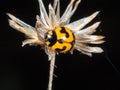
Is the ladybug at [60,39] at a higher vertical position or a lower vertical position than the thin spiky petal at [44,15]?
lower

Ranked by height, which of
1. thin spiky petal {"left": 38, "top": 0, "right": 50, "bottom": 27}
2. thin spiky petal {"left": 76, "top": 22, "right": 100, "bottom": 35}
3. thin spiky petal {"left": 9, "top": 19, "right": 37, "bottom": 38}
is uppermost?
thin spiky petal {"left": 38, "top": 0, "right": 50, "bottom": 27}

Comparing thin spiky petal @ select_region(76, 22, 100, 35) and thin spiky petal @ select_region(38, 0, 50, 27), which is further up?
thin spiky petal @ select_region(38, 0, 50, 27)

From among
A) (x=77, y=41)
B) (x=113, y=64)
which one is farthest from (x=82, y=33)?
(x=113, y=64)

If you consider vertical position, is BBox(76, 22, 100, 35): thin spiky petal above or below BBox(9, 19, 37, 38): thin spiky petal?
above

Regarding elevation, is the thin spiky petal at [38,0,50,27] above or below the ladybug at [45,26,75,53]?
above

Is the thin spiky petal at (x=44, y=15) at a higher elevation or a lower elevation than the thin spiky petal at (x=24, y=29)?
higher

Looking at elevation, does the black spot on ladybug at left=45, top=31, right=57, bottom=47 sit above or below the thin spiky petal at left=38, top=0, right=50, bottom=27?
below

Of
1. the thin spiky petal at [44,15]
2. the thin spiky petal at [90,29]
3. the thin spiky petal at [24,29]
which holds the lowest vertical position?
the thin spiky petal at [24,29]

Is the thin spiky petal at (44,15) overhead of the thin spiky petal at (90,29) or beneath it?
overhead
